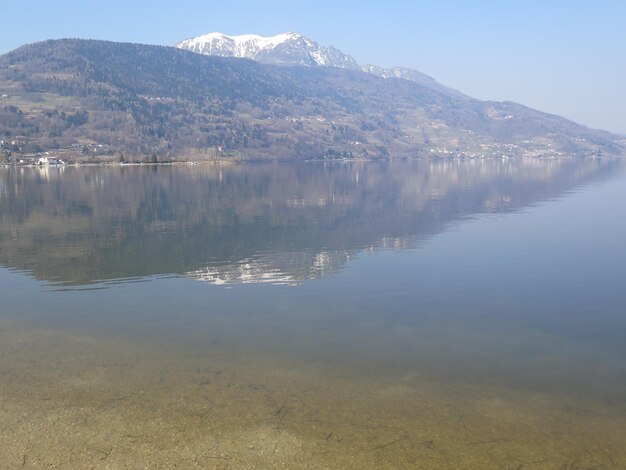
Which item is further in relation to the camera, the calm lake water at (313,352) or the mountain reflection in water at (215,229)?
the mountain reflection in water at (215,229)

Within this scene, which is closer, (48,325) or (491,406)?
(491,406)

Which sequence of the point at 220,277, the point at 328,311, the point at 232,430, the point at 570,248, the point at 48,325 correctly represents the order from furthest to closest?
1. the point at 570,248
2. the point at 220,277
3. the point at 328,311
4. the point at 48,325
5. the point at 232,430

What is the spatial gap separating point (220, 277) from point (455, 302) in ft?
59.6

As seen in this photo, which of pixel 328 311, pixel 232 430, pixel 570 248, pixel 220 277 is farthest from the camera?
Answer: pixel 570 248

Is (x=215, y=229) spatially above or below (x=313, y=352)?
below

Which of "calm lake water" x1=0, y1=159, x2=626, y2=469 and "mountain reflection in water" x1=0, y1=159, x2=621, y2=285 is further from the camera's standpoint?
"mountain reflection in water" x1=0, y1=159, x2=621, y2=285

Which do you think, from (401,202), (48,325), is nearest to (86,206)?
(401,202)

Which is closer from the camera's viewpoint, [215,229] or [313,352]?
[313,352]

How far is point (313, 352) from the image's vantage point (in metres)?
26.0

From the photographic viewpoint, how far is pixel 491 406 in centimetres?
2047

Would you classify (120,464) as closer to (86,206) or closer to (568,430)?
(568,430)

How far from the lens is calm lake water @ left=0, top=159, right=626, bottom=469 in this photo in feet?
57.8

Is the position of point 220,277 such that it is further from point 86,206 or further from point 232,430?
point 86,206

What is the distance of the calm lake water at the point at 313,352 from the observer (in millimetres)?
17625
